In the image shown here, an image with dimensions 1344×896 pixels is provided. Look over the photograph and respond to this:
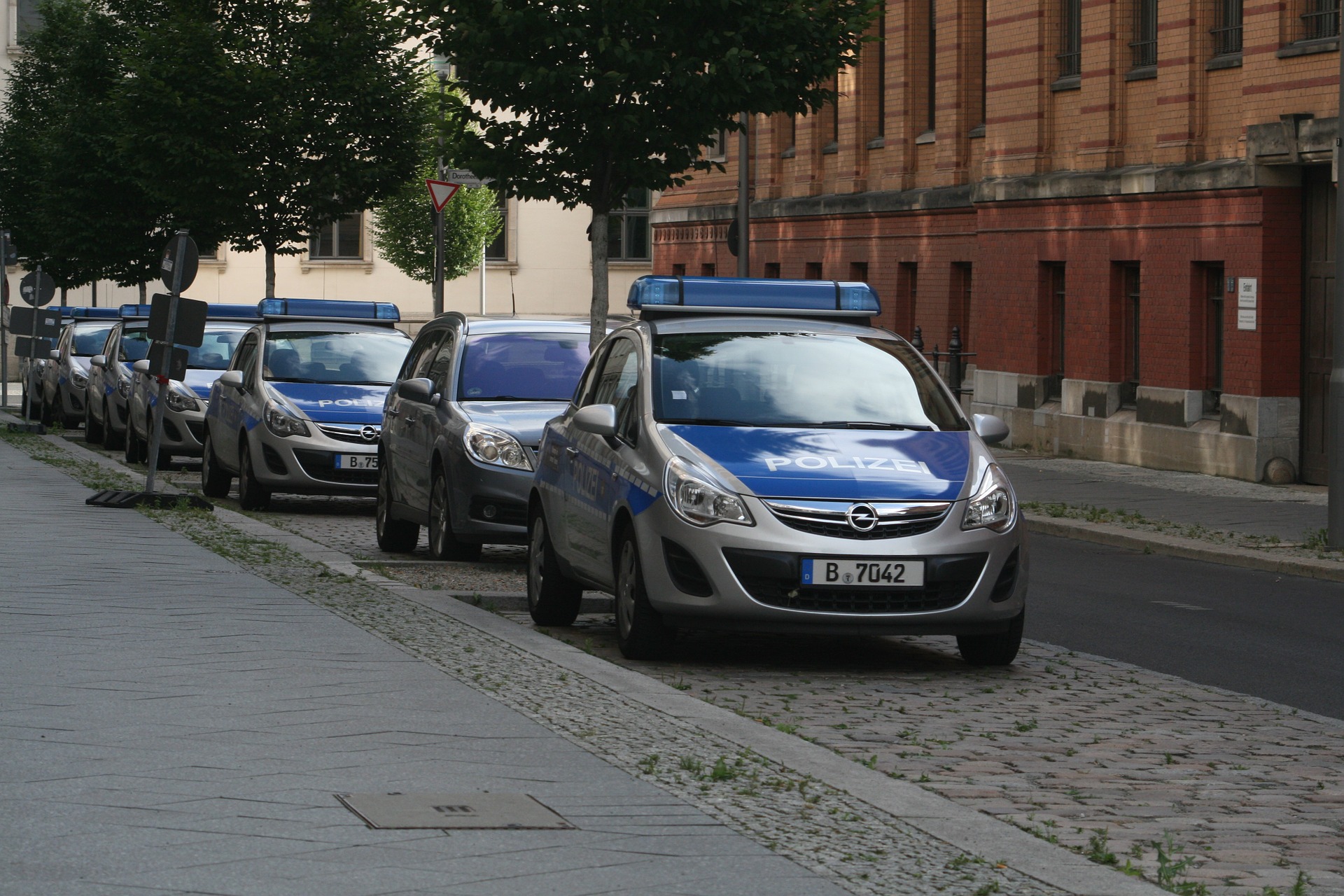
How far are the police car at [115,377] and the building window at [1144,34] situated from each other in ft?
41.2

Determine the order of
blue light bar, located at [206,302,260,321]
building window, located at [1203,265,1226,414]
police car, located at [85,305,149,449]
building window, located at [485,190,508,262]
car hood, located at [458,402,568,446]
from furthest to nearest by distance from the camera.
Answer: building window, located at [485,190,508,262] → police car, located at [85,305,149,449] → blue light bar, located at [206,302,260,321] → building window, located at [1203,265,1226,414] → car hood, located at [458,402,568,446]

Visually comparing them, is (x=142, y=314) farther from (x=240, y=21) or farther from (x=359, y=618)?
(x=359, y=618)

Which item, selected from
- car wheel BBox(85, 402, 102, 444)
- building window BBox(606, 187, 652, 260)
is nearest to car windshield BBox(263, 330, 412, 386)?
car wheel BBox(85, 402, 102, 444)

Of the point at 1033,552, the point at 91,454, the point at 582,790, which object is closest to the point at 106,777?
the point at 582,790

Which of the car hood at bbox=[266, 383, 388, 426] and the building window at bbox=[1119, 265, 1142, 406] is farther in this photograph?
the building window at bbox=[1119, 265, 1142, 406]

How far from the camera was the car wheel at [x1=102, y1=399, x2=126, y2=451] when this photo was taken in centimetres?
2953

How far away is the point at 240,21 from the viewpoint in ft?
112

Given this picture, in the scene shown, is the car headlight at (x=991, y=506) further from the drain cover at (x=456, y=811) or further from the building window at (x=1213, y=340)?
the building window at (x=1213, y=340)

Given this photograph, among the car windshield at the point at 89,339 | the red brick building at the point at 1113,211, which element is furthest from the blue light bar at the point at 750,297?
the car windshield at the point at 89,339

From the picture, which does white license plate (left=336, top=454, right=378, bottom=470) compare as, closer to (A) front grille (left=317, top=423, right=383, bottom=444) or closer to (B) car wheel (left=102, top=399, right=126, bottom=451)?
(A) front grille (left=317, top=423, right=383, bottom=444)

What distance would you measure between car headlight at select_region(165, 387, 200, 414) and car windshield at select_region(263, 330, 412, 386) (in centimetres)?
402

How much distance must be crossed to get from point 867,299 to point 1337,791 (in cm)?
501

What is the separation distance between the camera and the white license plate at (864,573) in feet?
30.9

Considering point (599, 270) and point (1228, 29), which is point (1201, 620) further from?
point (1228, 29)
